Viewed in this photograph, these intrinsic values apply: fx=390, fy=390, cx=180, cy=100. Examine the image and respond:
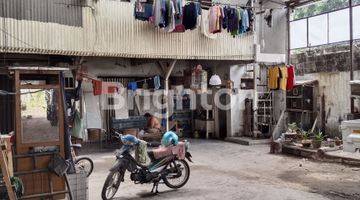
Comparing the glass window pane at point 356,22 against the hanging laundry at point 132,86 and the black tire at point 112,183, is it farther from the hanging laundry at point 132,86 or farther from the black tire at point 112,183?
the black tire at point 112,183

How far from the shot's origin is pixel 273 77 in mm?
15703

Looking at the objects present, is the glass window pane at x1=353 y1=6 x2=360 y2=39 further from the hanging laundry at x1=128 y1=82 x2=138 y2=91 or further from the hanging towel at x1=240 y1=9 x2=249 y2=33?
the hanging laundry at x1=128 y1=82 x2=138 y2=91

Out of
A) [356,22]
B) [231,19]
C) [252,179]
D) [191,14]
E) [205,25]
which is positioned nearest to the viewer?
[252,179]

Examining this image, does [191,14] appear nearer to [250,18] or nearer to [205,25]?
[205,25]

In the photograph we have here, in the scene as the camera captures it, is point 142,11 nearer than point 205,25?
Yes

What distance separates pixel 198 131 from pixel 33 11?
8879 mm

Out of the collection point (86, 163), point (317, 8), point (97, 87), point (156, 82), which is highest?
point (317, 8)

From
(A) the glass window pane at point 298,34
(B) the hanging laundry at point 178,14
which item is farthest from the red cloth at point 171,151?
(A) the glass window pane at point 298,34

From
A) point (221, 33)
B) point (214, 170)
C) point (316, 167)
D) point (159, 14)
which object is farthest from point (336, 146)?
point (159, 14)

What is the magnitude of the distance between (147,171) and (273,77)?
926cm

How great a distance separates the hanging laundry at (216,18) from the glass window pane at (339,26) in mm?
4605

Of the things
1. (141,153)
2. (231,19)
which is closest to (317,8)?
(231,19)

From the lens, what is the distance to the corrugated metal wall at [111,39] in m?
11.5

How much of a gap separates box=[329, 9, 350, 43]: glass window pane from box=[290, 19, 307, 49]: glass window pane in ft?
5.03
